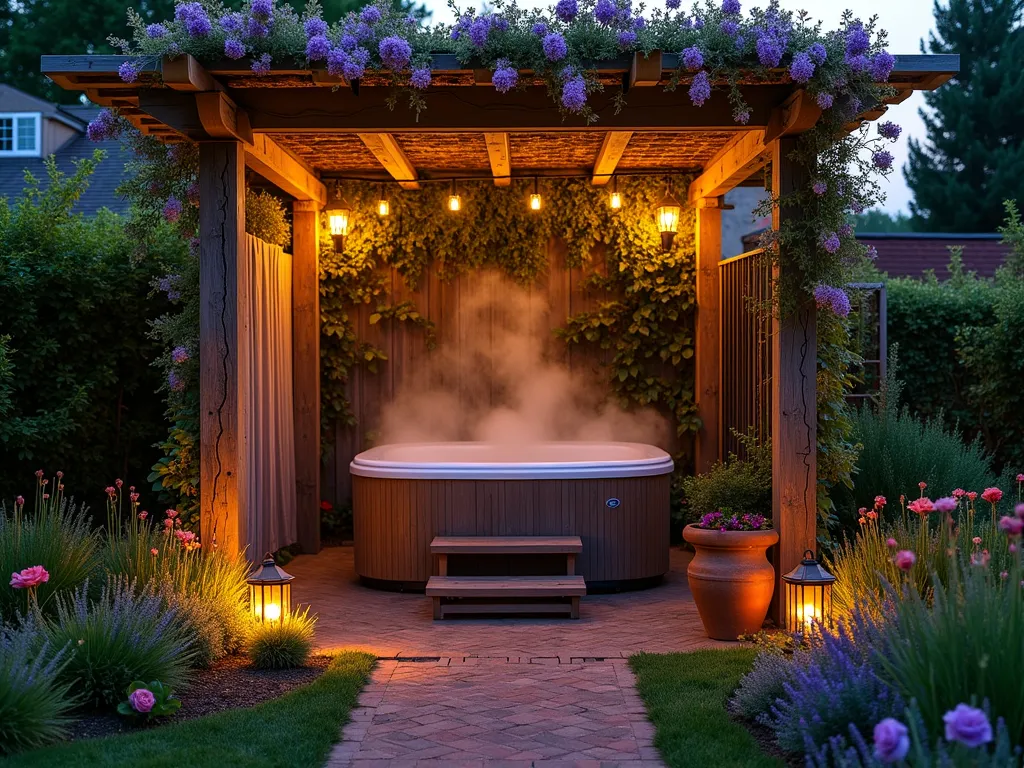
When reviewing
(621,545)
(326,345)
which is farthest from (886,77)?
(326,345)

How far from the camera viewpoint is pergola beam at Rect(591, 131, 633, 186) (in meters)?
7.10

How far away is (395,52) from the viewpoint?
549 cm

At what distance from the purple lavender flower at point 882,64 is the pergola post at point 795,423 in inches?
24.2

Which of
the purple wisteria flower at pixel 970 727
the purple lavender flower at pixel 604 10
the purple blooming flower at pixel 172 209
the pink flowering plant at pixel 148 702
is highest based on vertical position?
the purple lavender flower at pixel 604 10

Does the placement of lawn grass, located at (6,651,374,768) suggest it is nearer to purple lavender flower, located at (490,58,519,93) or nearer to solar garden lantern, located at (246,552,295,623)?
solar garden lantern, located at (246,552,295,623)

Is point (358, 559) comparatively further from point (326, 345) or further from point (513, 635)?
point (326, 345)

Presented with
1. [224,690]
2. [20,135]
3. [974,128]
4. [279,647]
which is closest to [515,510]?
[279,647]

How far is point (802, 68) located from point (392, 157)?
313cm

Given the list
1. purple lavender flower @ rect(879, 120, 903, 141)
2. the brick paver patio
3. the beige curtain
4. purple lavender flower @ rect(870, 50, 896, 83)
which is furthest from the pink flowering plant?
purple lavender flower @ rect(879, 120, 903, 141)

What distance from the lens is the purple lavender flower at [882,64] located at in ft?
18.2

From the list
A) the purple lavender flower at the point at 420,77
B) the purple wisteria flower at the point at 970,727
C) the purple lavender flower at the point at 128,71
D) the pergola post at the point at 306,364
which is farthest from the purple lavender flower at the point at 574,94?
the purple wisteria flower at the point at 970,727

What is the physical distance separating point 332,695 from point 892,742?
298 cm

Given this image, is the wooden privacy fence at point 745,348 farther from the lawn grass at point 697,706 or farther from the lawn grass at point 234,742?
the lawn grass at point 234,742

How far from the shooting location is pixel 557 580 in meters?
6.57
